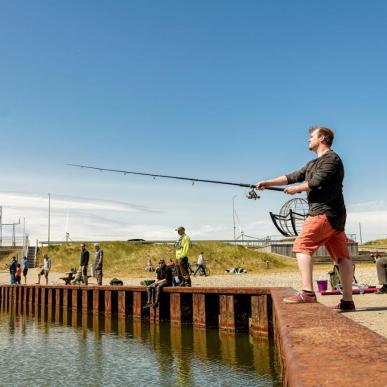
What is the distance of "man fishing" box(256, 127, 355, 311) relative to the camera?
508cm

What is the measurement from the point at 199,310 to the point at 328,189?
9.11 meters

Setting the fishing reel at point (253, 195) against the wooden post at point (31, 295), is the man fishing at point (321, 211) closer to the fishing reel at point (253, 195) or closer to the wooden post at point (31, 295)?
the fishing reel at point (253, 195)

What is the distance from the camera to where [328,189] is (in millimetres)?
5176

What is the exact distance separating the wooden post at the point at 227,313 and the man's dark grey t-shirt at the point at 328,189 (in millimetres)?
7704

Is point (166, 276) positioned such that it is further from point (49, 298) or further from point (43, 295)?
point (43, 295)

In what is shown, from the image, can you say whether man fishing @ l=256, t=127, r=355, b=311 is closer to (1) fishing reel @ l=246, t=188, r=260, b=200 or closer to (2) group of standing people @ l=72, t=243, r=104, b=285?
(1) fishing reel @ l=246, t=188, r=260, b=200

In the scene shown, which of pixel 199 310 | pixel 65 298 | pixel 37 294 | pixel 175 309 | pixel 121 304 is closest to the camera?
pixel 199 310

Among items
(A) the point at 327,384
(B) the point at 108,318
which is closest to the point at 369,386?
(A) the point at 327,384

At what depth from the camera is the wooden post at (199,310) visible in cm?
1343

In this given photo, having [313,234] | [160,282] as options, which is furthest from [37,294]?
[313,234]

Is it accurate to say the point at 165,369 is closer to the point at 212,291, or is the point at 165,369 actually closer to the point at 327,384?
the point at 212,291

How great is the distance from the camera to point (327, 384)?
5.57ft

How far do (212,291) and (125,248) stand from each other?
34972 mm

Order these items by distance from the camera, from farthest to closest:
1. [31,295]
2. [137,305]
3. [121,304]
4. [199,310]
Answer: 1. [31,295]
2. [121,304]
3. [137,305]
4. [199,310]
